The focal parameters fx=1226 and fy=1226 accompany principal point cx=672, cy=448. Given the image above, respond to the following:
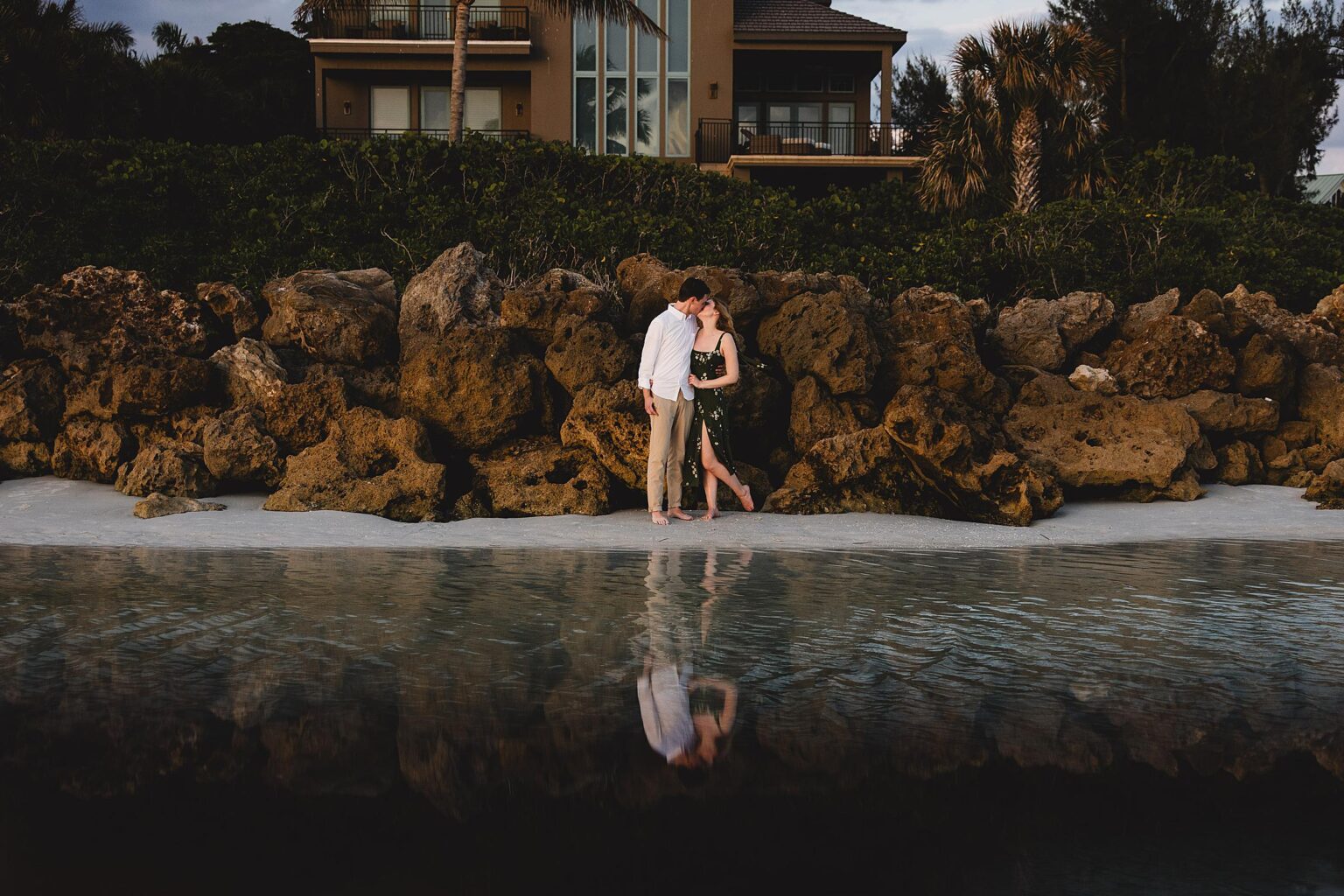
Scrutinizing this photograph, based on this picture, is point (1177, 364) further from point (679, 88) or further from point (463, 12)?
point (679, 88)

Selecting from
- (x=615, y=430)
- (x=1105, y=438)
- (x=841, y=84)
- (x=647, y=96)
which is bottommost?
(x=1105, y=438)

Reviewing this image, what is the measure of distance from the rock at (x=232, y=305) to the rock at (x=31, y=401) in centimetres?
150

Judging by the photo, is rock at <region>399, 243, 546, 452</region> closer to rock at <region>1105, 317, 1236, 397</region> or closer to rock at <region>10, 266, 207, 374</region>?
rock at <region>10, 266, 207, 374</region>

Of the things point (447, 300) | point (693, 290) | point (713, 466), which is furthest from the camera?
point (447, 300)

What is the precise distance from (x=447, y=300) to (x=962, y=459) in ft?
16.3

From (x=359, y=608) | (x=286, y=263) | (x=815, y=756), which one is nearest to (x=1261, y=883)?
(x=815, y=756)

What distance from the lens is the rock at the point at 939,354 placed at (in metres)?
11.0

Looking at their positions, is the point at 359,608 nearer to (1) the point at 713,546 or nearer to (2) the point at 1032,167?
(1) the point at 713,546

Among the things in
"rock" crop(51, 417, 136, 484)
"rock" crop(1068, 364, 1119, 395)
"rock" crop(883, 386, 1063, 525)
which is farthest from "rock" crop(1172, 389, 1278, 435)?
"rock" crop(51, 417, 136, 484)

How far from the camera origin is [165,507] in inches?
374

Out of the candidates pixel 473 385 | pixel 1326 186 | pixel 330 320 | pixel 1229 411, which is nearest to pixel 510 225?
pixel 330 320

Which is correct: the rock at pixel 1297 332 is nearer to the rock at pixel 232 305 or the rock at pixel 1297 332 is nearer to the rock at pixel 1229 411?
the rock at pixel 1229 411

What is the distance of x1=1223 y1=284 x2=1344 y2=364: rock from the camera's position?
13.0 m

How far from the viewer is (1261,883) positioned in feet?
8.47
